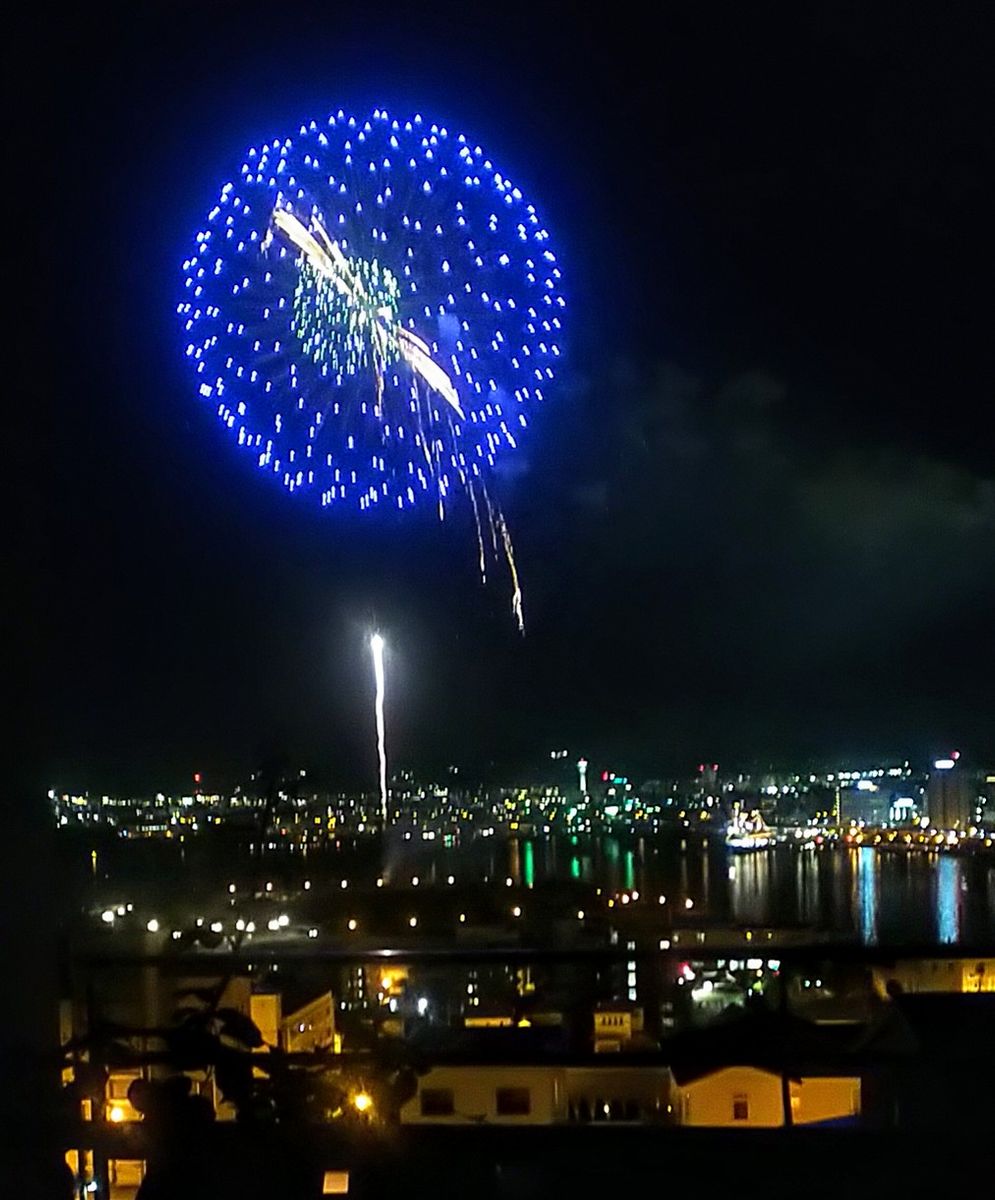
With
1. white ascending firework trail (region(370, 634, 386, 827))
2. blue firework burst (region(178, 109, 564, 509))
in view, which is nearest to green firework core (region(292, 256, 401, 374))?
blue firework burst (region(178, 109, 564, 509))

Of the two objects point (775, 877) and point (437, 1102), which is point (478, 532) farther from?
point (437, 1102)

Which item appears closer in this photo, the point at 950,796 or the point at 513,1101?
the point at 513,1101

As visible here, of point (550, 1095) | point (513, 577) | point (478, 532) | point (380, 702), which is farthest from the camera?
point (513, 577)

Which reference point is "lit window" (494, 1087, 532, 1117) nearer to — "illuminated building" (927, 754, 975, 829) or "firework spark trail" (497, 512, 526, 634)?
"firework spark trail" (497, 512, 526, 634)

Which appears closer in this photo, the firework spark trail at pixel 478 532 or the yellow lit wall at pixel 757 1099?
the yellow lit wall at pixel 757 1099

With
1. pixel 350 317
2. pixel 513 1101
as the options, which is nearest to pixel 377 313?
pixel 350 317

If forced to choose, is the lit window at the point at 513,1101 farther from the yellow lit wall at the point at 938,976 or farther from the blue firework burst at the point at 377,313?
the blue firework burst at the point at 377,313

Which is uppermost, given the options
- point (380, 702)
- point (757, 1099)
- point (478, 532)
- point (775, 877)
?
point (478, 532)

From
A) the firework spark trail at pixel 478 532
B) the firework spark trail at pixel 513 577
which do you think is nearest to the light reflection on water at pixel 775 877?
the firework spark trail at pixel 513 577

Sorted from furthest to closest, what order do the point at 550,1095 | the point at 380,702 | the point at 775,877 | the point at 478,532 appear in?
the point at 775,877
the point at 478,532
the point at 380,702
the point at 550,1095

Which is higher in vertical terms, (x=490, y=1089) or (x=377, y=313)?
(x=377, y=313)
